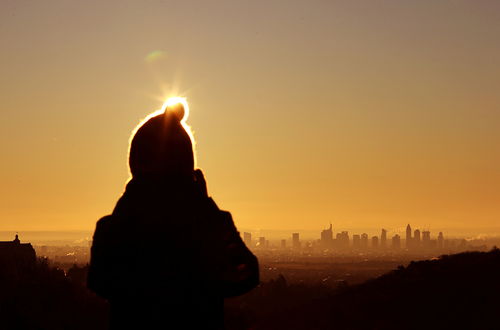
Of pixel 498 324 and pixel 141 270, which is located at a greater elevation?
pixel 141 270

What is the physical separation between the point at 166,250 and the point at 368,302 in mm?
35075

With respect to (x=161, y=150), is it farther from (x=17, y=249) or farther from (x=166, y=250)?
(x=17, y=249)

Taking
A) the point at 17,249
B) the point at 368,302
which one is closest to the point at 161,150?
the point at 368,302

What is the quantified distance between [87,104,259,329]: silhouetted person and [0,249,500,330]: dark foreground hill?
2979cm

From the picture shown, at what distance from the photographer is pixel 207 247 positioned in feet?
14.3

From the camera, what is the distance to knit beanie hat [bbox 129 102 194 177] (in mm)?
4457

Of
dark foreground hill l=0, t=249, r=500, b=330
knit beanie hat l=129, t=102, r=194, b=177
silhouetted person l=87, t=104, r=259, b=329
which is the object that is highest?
knit beanie hat l=129, t=102, r=194, b=177

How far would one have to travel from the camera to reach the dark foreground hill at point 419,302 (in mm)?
33500

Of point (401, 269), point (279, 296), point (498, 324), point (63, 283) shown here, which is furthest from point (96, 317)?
point (279, 296)

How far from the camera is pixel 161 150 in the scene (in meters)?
4.46

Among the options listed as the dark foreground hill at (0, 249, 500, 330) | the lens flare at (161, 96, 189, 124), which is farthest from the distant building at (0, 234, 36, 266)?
the lens flare at (161, 96, 189, 124)

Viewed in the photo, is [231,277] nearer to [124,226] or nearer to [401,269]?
[124,226]

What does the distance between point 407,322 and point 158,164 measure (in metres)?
31.8

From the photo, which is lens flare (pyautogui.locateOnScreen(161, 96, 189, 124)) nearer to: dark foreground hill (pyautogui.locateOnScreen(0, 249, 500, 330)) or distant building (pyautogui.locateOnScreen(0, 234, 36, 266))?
dark foreground hill (pyautogui.locateOnScreen(0, 249, 500, 330))
